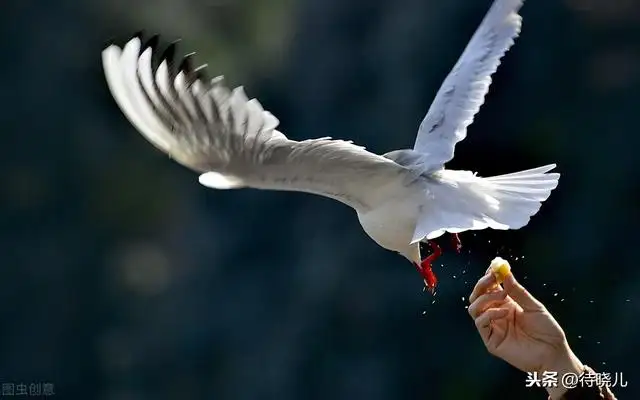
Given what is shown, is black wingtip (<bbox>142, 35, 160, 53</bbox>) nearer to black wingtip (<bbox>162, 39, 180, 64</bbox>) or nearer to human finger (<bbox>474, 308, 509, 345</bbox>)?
black wingtip (<bbox>162, 39, 180, 64</bbox>)

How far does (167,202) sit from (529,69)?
212cm

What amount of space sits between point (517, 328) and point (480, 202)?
0.24 meters

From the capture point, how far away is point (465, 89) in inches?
81.4

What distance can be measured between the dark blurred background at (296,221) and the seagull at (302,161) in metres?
2.25

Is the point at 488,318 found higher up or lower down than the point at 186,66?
lower down

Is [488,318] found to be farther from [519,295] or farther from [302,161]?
[302,161]

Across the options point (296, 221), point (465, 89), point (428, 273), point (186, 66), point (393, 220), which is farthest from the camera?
point (296, 221)

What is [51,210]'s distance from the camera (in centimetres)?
633

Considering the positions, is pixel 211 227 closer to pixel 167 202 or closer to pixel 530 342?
pixel 167 202

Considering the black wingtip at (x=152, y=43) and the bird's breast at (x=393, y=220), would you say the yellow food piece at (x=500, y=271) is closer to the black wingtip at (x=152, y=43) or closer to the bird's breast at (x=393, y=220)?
the bird's breast at (x=393, y=220)

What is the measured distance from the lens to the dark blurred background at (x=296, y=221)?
4.70 meters

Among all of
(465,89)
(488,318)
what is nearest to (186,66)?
(488,318)

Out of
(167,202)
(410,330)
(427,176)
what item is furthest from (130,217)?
(427,176)

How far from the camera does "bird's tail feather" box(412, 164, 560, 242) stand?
1.71 m
